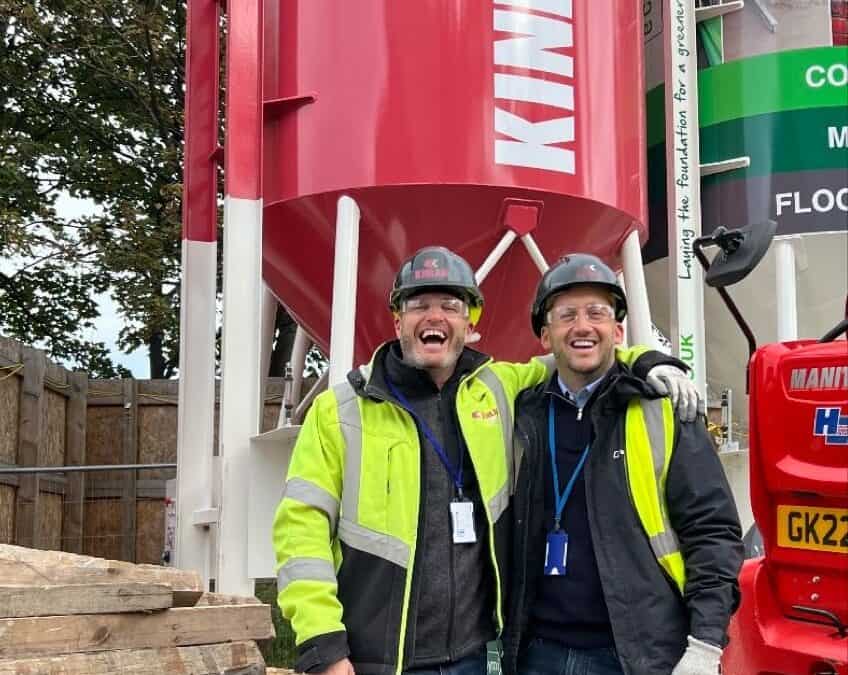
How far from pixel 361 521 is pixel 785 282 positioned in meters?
6.04

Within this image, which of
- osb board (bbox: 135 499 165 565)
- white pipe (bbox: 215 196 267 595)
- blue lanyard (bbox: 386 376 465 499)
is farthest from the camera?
osb board (bbox: 135 499 165 565)

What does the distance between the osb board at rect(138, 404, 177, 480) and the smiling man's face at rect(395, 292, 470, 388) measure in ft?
32.2

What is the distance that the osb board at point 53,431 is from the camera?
11.4m

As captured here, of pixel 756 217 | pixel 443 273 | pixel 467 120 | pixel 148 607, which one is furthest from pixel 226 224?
pixel 756 217

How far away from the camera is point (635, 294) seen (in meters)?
7.16

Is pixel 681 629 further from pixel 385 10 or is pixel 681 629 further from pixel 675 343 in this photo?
pixel 675 343

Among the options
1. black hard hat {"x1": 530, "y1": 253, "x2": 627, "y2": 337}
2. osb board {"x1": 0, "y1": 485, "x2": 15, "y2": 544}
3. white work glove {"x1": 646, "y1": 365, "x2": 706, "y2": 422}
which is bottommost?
osb board {"x1": 0, "y1": 485, "x2": 15, "y2": 544}

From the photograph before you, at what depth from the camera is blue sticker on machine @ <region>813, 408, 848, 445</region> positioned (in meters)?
2.97

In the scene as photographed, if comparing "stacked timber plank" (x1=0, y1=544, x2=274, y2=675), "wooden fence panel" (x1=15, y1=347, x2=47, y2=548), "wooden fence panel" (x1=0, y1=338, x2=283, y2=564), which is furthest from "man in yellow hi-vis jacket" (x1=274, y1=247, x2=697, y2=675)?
"wooden fence panel" (x1=0, y1=338, x2=283, y2=564)

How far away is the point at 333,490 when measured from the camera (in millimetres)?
3141

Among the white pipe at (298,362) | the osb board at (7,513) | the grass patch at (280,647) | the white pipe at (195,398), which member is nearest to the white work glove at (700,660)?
the white pipe at (195,398)

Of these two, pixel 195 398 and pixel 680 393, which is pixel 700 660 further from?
pixel 195 398

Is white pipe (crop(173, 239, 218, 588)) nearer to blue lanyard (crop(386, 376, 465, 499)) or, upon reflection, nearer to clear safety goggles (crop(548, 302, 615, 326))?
blue lanyard (crop(386, 376, 465, 499))

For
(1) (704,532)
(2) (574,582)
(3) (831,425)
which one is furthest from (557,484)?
(3) (831,425)
